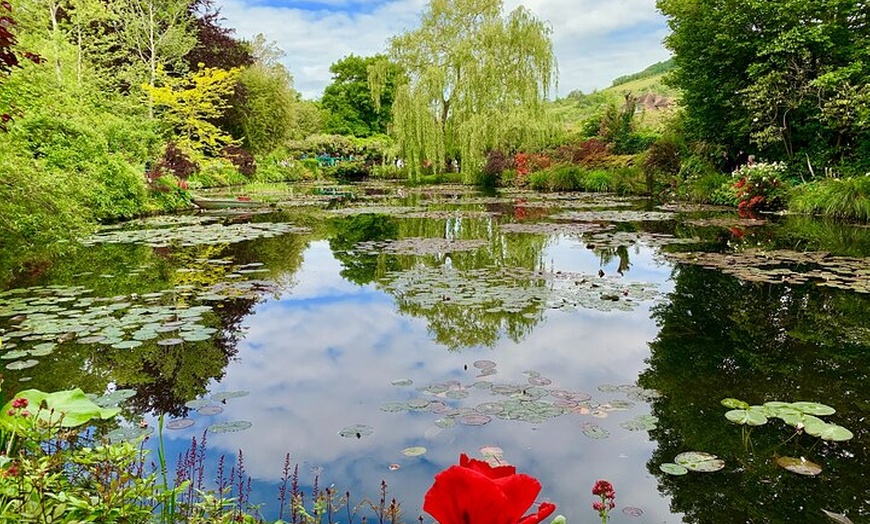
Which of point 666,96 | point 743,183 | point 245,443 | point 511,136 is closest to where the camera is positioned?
point 245,443

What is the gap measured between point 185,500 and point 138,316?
8.87ft

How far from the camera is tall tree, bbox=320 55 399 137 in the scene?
42438 millimetres

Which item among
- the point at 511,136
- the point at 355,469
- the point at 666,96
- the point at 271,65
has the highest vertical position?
the point at 271,65

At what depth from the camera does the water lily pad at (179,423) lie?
8.45 feet

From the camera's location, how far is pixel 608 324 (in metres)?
4.24

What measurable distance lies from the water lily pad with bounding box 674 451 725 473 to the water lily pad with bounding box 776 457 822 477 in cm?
22

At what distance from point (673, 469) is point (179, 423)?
2.26 meters

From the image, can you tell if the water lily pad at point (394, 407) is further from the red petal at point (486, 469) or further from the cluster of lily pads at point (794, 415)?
the red petal at point (486, 469)

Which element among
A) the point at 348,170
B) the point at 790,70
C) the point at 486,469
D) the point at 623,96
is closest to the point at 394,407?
the point at 486,469

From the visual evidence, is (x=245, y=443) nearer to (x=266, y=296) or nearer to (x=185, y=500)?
(x=185, y=500)

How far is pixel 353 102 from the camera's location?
43.0 meters

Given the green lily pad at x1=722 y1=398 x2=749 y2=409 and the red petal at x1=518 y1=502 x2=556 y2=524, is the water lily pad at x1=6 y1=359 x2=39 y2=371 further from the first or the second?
the green lily pad at x1=722 y1=398 x2=749 y2=409

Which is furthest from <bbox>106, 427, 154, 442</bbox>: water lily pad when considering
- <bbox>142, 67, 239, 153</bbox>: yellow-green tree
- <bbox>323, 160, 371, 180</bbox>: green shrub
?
<bbox>323, 160, 371, 180</bbox>: green shrub

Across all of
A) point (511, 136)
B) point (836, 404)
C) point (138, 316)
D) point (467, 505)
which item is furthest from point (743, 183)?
point (467, 505)
